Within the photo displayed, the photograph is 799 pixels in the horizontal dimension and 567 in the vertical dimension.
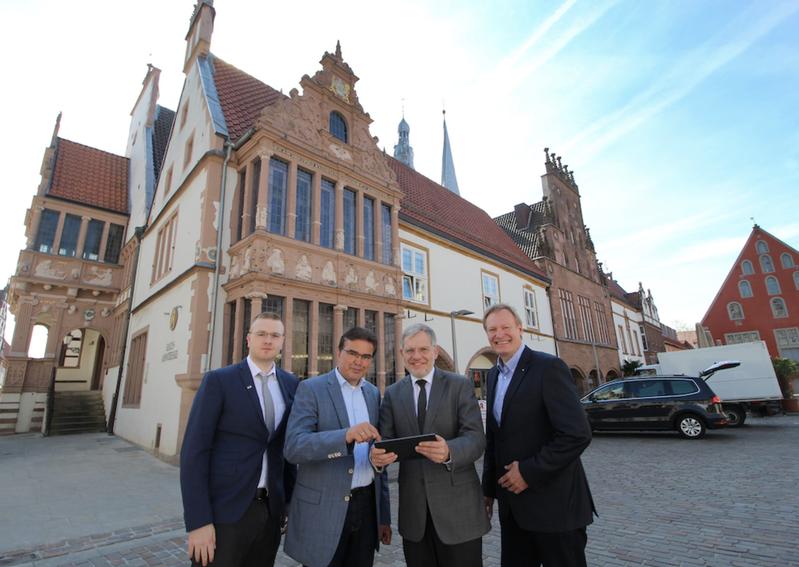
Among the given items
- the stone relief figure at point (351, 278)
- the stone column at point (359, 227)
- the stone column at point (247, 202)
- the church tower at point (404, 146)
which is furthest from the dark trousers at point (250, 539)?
the church tower at point (404, 146)

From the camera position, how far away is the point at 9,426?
14992mm

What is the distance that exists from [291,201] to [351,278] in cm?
258

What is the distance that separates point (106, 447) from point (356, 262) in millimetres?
9159

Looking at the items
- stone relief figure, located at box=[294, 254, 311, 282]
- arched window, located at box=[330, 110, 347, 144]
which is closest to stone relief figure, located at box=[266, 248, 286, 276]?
stone relief figure, located at box=[294, 254, 311, 282]

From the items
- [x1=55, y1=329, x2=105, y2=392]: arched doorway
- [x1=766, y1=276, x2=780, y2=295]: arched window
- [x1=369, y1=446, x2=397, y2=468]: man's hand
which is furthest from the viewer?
[x1=766, y1=276, x2=780, y2=295]: arched window

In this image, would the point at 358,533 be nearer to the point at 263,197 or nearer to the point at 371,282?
the point at 263,197

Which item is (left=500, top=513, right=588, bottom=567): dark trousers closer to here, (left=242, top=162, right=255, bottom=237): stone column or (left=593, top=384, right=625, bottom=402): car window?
(left=242, top=162, right=255, bottom=237): stone column

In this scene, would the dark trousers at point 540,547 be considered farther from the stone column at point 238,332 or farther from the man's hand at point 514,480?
the stone column at point 238,332

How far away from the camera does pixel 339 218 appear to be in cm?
1123

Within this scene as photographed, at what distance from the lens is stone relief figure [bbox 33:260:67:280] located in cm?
1634

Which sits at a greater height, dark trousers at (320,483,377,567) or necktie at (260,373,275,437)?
necktie at (260,373,275,437)

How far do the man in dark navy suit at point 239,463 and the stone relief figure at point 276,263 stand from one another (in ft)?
21.9

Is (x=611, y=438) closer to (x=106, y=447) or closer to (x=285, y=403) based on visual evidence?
(x=285, y=403)

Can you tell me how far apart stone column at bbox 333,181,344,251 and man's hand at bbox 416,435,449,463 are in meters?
9.11
